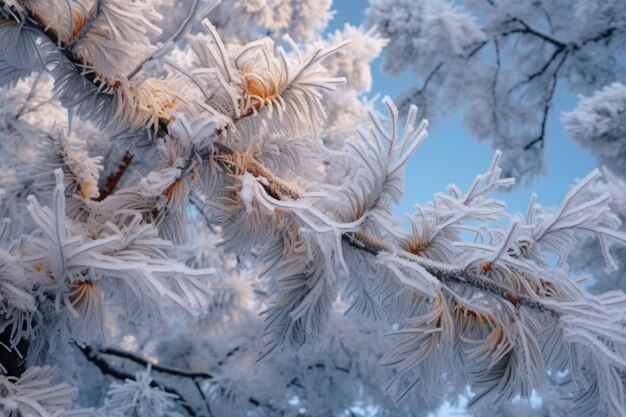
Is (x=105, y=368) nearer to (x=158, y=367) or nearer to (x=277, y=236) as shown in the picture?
(x=158, y=367)

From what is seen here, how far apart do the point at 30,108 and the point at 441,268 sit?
3.90 metres

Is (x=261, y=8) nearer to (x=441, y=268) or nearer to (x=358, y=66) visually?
(x=358, y=66)

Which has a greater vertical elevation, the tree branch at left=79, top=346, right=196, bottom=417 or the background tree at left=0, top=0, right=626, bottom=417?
the background tree at left=0, top=0, right=626, bottom=417

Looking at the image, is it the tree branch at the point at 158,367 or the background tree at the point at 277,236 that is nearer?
the background tree at the point at 277,236

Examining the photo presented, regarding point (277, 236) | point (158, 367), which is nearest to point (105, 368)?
point (158, 367)

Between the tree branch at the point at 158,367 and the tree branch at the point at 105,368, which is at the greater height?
the tree branch at the point at 158,367

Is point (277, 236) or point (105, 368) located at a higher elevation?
point (277, 236)

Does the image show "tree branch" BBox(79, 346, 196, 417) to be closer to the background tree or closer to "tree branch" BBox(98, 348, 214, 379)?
"tree branch" BBox(98, 348, 214, 379)

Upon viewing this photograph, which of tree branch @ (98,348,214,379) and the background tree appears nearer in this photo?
the background tree

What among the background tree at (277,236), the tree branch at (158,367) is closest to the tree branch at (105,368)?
the tree branch at (158,367)

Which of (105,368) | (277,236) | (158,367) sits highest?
(277,236)

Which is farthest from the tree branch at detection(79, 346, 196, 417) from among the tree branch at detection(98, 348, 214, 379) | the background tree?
the background tree

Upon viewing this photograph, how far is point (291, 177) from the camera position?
1.36 metres

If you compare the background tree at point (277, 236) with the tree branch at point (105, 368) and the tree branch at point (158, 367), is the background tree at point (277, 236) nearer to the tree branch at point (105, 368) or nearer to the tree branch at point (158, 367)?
the tree branch at point (158, 367)
